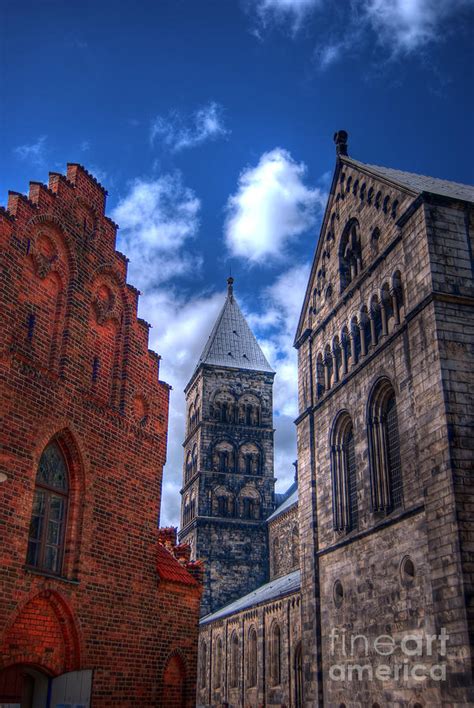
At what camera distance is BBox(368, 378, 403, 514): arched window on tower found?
2058 cm

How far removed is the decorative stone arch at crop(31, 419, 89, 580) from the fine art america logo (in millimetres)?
8259

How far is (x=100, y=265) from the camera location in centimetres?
1798

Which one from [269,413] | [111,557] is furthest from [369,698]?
[269,413]

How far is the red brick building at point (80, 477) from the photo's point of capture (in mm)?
13773

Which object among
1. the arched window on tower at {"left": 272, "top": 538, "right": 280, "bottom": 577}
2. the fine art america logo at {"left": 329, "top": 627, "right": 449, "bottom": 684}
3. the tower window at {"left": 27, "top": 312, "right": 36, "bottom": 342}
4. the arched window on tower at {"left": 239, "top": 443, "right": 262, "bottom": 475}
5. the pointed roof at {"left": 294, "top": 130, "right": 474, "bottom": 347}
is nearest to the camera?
the tower window at {"left": 27, "top": 312, "right": 36, "bottom": 342}

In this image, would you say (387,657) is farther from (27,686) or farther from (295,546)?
(295,546)

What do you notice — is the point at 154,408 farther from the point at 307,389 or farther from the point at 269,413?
the point at 269,413

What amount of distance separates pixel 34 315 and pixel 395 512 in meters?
10.6

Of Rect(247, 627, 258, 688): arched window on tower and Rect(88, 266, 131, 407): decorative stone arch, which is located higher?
Rect(88, 266, 131, 407): decorative stone arch

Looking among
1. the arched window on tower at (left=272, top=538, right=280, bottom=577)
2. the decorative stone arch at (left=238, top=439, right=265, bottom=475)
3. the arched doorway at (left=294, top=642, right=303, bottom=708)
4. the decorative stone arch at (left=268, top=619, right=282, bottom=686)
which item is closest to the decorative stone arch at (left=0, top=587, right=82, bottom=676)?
the arched doorway at (left=294, top=642, right=303, bottom=708)

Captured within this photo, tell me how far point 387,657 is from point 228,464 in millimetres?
46136

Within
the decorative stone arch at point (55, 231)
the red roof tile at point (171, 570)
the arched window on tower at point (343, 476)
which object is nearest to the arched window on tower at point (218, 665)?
the arched window on tower at point (343, 476)

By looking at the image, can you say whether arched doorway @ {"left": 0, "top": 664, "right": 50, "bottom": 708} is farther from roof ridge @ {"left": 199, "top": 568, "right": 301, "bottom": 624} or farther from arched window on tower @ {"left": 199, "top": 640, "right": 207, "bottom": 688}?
arched window on tower @ {"left": 199, "top": 640, "right": 207, "bottom": 688}

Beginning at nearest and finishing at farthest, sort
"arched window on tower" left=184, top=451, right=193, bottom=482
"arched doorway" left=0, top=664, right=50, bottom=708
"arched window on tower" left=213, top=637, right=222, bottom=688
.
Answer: "arched doorway" left=0, top=664, right=50, bottom=708 → "arched window on tower" left=213, top=637, right=222, bottom=688 → "arched window on tower" left=184, top=451, right=193, bottom=482
